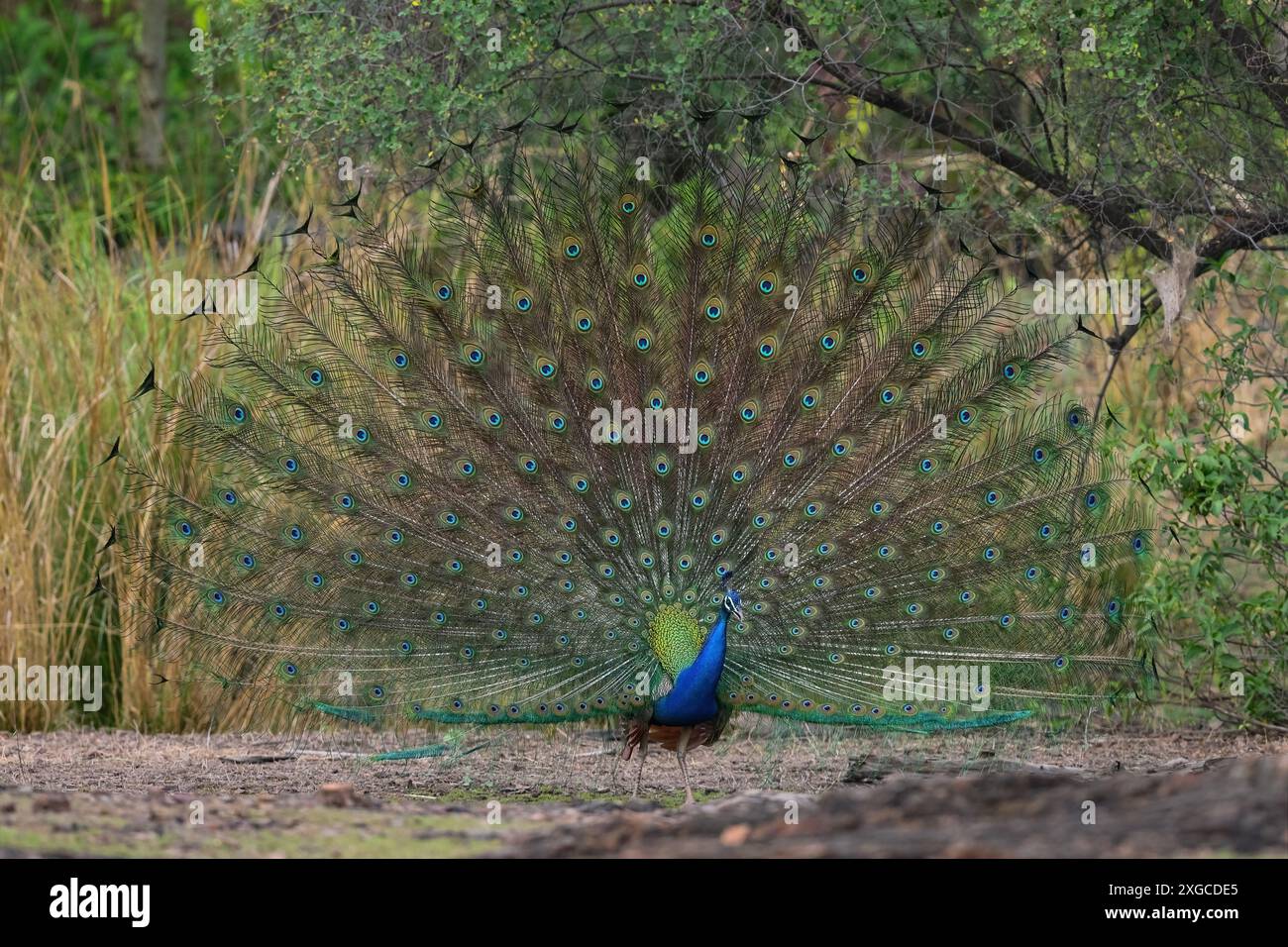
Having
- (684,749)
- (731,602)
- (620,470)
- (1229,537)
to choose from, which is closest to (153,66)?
(620,470)

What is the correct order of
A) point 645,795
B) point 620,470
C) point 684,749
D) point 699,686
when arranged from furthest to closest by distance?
1. point 620,470
2. point 645,795
3. point 684,749
4. point 699,686

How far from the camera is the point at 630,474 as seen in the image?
7664mm

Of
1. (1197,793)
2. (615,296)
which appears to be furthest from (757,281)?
(1197,793)

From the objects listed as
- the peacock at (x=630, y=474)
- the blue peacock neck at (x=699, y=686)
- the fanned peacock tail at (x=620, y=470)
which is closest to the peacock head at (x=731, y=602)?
the blue peacock neck at (x=699, y=686)

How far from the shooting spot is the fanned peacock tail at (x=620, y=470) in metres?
7.50

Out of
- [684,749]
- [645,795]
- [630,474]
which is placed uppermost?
[630,474]

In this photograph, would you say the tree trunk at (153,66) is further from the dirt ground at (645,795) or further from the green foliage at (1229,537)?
the green foliage at (1229,537)

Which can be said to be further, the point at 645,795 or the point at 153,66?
the point at 153,66

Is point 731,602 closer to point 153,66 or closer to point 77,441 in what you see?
point 77,441

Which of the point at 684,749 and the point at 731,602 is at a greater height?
the point at 731,602

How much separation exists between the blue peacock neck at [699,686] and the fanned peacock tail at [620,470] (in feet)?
0.90

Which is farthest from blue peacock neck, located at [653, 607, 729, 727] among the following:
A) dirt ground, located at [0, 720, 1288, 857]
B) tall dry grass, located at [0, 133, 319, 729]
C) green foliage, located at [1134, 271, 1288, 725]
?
tall dry grass, located at [0, 133, 319, 729]

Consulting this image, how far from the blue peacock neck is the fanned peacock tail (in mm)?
275

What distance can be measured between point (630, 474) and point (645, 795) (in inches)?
58.3
